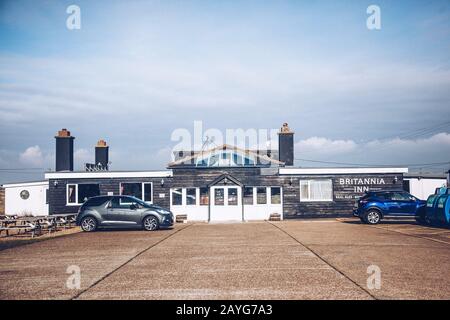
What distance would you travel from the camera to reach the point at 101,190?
87.3 ft

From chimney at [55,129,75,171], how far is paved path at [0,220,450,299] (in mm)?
16949

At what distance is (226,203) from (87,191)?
28.9 feet

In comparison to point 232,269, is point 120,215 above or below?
above

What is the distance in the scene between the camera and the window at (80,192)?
26609 millimetres

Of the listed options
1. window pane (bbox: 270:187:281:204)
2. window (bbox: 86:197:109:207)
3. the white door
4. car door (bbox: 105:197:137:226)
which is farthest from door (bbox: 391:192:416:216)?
window (bbox: 86:197:109:207)

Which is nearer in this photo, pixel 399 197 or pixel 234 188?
pixel 399 197

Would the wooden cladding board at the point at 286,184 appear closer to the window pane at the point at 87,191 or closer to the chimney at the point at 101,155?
the window pane at the point at 87,191

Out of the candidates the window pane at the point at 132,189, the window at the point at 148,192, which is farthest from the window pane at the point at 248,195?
the window pane at the point at 132,189

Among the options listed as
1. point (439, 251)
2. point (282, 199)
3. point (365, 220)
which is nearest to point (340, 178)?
point (282, 199)

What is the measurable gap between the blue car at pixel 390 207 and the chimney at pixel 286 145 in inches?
388

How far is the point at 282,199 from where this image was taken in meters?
26.7

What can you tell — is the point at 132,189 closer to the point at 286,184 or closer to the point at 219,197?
the point at 219,197

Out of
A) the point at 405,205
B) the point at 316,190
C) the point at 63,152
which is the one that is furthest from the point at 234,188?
the point at 63,152

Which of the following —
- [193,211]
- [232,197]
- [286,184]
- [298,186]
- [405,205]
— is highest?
[286,184]
